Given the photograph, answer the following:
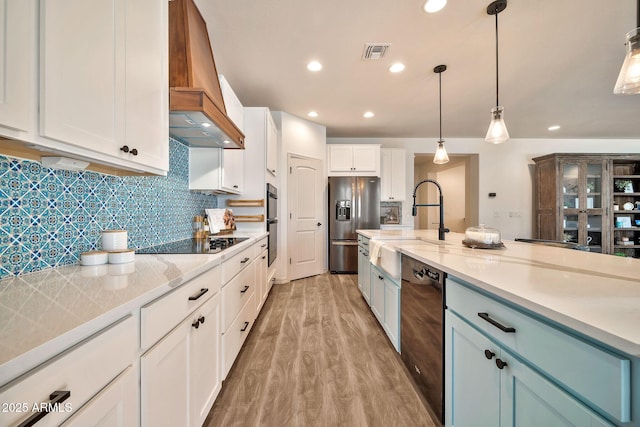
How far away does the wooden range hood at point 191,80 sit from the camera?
56.4 inches

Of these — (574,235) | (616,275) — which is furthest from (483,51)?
(574,235)

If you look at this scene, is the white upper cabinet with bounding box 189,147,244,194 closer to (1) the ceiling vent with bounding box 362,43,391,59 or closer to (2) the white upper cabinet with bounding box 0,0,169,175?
(2) the white upper cabinet with bounding box 0,0,169,175

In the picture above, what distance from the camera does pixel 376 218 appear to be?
443 cm

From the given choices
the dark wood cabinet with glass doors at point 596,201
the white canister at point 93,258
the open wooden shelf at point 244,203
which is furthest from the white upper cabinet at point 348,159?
the white canister at point 93,258

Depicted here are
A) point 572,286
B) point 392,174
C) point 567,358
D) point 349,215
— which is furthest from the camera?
point 392,174

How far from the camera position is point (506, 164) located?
526 cm

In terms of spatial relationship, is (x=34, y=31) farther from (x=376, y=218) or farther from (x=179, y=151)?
(x=376, y=218)

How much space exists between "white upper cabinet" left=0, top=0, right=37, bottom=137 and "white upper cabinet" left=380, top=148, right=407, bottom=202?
4725 millimetres

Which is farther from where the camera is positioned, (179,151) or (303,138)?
(303,138)

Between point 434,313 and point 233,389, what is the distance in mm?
1284

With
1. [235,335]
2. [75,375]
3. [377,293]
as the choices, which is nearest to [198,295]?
[75,375]

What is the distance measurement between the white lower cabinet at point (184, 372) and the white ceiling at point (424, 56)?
2.17 m

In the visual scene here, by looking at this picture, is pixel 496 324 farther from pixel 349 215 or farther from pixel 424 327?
pixel 349 215

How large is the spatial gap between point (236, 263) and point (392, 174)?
13.3 feet
